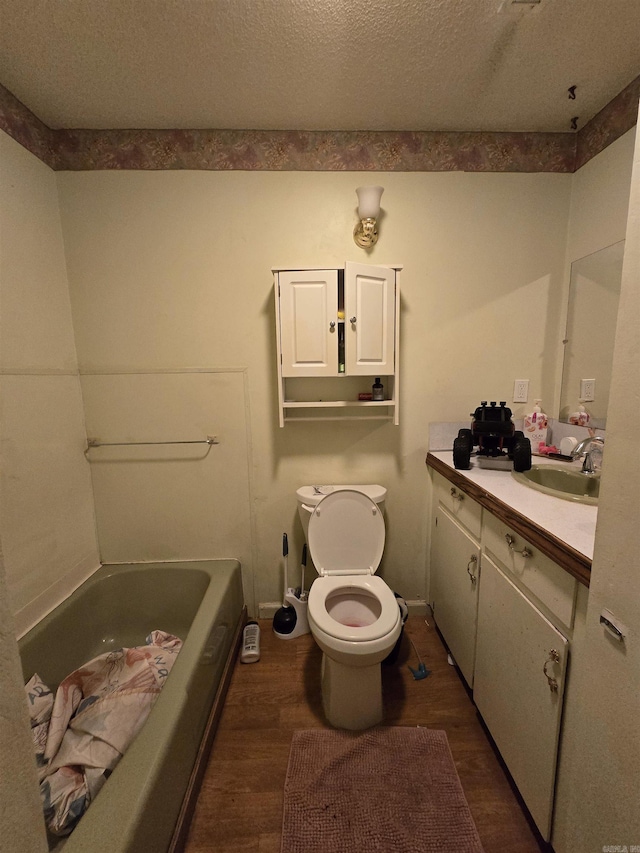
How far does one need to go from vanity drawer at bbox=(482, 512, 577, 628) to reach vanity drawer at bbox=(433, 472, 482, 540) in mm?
64

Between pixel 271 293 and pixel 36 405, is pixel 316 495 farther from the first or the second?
pixel 36 405

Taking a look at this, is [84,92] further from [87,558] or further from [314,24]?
[87,558]

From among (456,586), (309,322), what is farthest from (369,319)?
(456,586)

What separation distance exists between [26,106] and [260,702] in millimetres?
2622

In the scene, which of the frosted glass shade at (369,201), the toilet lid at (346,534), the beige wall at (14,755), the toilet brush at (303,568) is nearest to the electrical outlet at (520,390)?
the toilet lid at (346,534)

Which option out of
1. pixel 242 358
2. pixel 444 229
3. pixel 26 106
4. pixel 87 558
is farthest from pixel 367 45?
pixel 87 558

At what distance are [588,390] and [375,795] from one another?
5.80ft

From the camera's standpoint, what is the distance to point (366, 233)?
60.2 inches

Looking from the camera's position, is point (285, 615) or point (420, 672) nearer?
point (420, 672)

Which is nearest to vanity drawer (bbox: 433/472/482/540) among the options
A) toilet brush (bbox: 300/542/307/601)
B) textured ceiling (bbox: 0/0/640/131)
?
toilet brush (bbox: 300/542/307/601)

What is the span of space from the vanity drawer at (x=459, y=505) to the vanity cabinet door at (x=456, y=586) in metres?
0.04

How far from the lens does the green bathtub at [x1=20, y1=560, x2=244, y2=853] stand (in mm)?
755

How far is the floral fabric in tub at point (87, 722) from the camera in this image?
877 millimetres

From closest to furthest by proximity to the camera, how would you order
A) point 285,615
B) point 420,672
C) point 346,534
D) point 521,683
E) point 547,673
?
point 547,673, point 521,683, point 420,672, point 346,534, point 285,615
